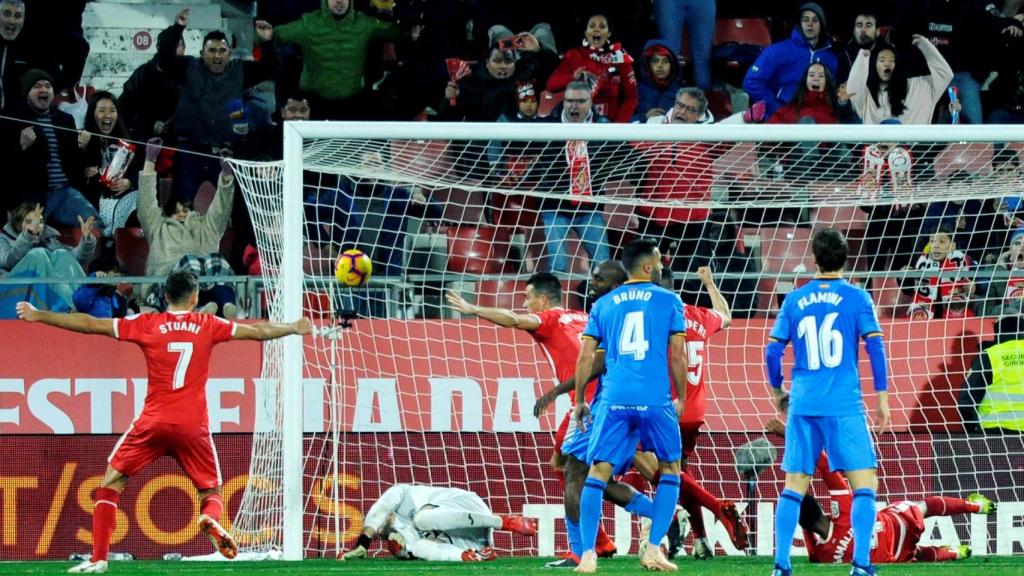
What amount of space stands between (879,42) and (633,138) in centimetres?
543

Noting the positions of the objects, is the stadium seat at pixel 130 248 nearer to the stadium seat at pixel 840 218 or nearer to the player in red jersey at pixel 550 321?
the player in red jersey at pixel 550 321

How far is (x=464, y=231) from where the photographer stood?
1352cm

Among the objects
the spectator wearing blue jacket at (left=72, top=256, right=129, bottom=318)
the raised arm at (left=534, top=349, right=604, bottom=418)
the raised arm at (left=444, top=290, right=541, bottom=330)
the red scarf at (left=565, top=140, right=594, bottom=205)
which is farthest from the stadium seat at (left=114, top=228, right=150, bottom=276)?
the raised arm at (left=534, top=349, right=604, bottom=418)

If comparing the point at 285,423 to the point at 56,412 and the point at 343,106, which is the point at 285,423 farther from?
the point at 343,106

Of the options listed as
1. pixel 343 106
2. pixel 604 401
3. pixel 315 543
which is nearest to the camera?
pixel 604 401

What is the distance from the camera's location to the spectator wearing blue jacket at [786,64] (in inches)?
593

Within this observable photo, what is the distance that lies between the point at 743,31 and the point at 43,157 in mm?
7179

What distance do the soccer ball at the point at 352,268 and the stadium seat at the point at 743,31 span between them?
7.30 meters

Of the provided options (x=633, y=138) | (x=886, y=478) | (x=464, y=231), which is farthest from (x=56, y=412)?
(x=886, y=478)

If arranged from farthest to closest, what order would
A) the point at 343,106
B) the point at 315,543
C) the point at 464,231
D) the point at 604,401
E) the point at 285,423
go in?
the point at 343,106, the point at 464,231, the point at 315,543, the point at 285,423, the point at 604,401

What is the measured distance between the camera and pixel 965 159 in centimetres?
1320

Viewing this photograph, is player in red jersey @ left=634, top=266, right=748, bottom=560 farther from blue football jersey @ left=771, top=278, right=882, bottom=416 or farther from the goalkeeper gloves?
blue football jersey @ left=771, top=278, right=882, bottom=416

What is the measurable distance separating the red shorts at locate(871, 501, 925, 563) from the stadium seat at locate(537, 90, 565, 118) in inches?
256

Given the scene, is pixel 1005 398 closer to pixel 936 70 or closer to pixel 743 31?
pixel 936 70
